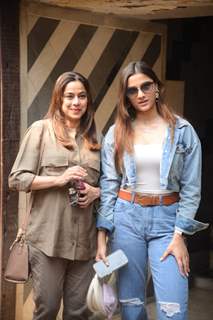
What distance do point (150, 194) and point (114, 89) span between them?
5.60 feet

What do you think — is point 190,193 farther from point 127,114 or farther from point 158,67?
point 158,67

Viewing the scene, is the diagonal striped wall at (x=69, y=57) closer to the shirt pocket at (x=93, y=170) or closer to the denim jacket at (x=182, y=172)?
the shirt pocket at (x=93, y=170)

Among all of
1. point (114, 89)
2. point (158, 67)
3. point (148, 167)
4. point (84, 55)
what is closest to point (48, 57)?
point (84, 55)

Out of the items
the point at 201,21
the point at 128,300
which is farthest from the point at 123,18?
the point at 128,300

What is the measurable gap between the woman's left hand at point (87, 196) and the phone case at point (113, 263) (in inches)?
13.1

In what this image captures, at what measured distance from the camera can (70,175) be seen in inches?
140

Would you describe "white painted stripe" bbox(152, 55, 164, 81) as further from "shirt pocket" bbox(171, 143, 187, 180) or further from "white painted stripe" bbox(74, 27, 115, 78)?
"shirt pocket" bbox(171, 143, 187, 180)

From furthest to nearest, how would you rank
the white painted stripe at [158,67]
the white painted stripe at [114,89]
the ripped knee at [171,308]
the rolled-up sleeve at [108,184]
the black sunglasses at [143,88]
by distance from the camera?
the white painted stripe at [158,67]
the white painted stripe at [114,89]
the rolled-up sleeve at [108,184]
the black sunglasses at [143,88]
the ripped knee at [171,308]

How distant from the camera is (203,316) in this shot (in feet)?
18.1

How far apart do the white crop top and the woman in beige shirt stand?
29 centimetres

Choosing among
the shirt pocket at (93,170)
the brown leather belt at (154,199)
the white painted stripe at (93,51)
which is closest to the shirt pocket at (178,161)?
the brown leather belt at (154,199)

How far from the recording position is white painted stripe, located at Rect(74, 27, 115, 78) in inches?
189

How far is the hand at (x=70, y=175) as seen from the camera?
3.55 metres

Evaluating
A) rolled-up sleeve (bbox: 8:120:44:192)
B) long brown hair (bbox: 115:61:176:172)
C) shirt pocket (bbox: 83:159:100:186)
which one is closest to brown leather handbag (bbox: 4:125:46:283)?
rolled-up sleeve (bbox: 8:120:44:192)
